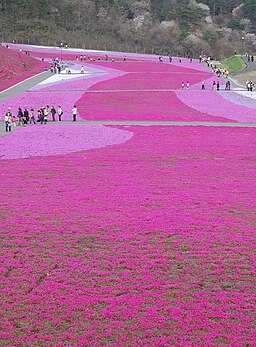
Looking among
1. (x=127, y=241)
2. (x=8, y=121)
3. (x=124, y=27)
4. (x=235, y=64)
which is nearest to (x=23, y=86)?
(x=8, y=121)

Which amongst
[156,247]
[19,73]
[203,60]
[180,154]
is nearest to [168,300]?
[156,247]

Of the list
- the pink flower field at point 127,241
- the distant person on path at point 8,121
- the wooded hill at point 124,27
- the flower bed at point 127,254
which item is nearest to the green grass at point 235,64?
the wooded hill at point 124,27

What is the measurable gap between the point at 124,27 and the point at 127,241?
124m

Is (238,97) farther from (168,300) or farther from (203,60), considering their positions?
(203,60)

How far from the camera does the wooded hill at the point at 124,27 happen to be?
123 metres

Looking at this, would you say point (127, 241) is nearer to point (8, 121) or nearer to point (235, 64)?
point (8, 121)

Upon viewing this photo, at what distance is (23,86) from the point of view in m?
59.0

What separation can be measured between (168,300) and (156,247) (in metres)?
2.74

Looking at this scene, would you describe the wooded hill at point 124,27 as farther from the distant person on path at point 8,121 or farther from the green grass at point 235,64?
the distant person on path at point 8,121

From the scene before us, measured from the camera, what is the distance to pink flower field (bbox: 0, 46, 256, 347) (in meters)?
9.23

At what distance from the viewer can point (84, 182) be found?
1934cm

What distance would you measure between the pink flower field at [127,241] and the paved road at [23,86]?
2256 centimetres

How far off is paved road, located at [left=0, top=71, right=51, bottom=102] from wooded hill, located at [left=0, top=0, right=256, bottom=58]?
176 ft

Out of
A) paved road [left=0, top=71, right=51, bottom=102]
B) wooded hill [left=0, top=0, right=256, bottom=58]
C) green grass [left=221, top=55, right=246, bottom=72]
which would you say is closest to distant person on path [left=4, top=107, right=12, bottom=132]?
paved road [left=0, top=71, right=51, bottom=102]
